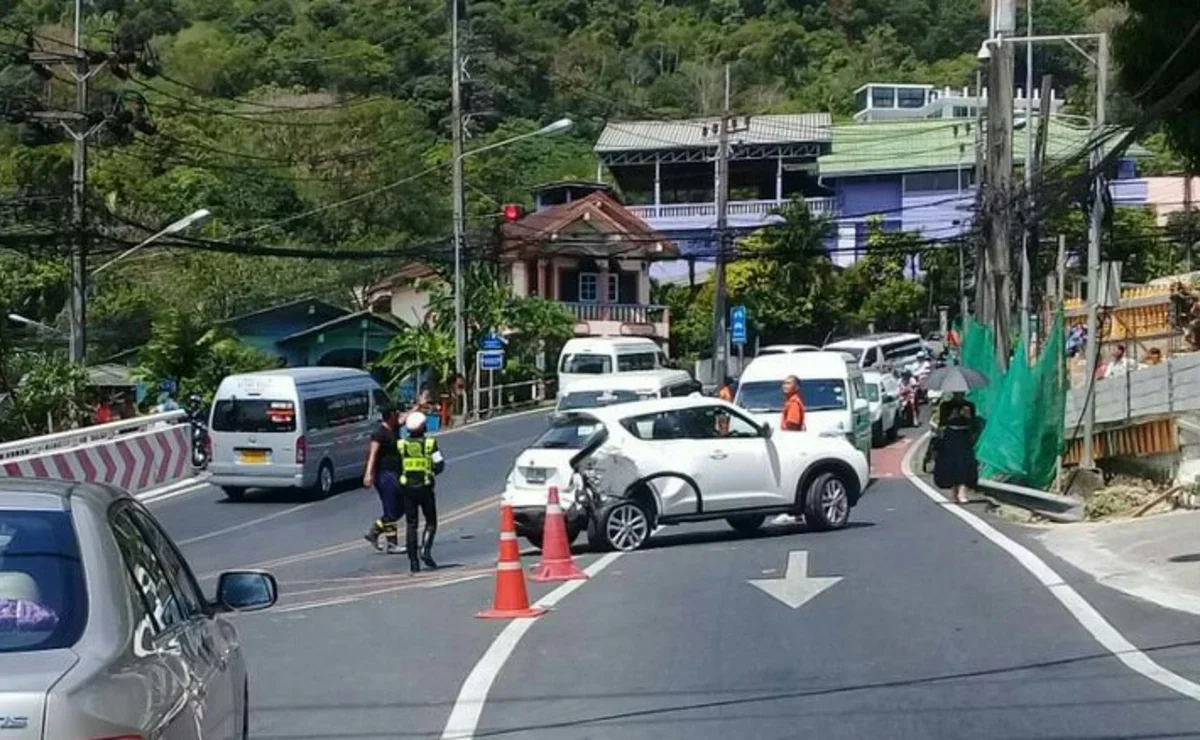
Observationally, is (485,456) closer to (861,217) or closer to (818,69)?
(861,217)

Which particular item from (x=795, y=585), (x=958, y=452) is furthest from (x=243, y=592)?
(x=958, y=452)

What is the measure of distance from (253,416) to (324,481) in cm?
167

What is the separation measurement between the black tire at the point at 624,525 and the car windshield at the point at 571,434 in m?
0.85

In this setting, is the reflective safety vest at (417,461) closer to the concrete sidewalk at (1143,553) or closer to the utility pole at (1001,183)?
the concrete sidewalk at (1143,553)

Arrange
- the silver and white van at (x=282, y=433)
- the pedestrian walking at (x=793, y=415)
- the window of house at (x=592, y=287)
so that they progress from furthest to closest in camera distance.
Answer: the window of house at (x=592, y=287) → the silver and white van at (x=282, y=433) → the pedestrian walking at (x=793, y=415)

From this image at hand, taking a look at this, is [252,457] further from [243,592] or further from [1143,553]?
[243,592]

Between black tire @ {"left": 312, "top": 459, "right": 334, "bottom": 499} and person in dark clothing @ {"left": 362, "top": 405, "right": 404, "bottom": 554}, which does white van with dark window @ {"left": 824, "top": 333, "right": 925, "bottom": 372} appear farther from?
person in dark clothing @ {"left": 362, "top": 405, "right": 404, "bottom": 554}

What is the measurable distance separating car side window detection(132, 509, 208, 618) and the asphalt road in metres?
3.09

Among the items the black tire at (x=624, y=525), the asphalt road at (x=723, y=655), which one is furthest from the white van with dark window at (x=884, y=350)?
the asphalt road at (x=723, y=655)

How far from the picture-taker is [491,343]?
51.2 metres

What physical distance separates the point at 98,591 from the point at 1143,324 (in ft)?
131

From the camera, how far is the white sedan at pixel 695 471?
2030cm

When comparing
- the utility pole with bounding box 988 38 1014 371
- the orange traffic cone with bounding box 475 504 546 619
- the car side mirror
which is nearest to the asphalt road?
the orange traffic cone with bounding box 475 504 546 619

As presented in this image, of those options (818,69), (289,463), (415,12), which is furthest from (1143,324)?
(818,69)
